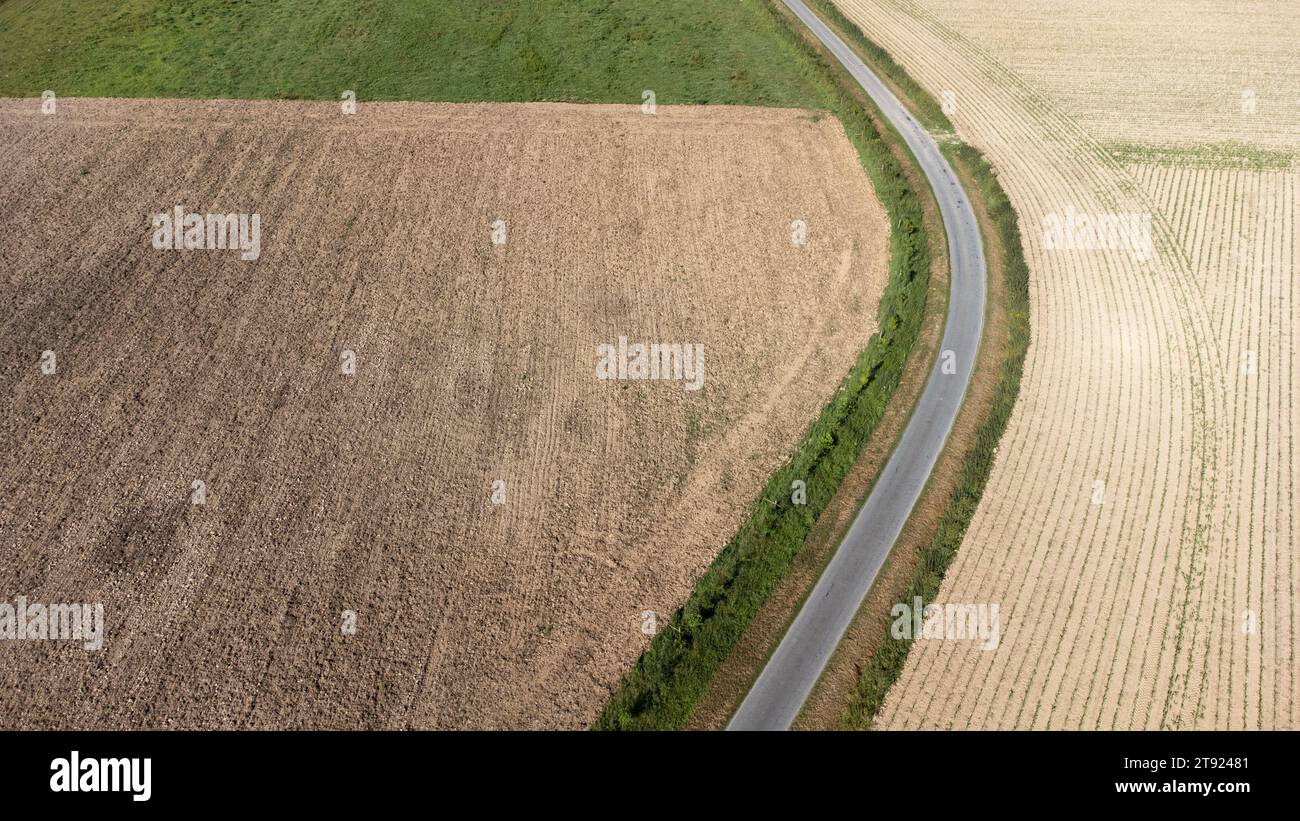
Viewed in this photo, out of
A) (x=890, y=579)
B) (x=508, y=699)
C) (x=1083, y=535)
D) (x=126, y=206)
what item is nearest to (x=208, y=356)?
(x=126, y=206)

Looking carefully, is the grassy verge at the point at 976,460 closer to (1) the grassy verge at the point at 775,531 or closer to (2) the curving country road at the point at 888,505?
(2) the curving country road at the point at 888,505

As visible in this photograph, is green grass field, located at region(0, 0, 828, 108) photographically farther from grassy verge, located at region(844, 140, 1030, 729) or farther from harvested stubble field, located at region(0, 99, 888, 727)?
grassy verge, located at region(844, 140, 1030, 729)

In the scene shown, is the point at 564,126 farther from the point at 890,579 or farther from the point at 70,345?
the point at 890,579

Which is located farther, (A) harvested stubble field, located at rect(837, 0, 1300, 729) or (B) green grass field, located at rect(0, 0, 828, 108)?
(B) green grass field, located at rect(0, 0, 828, 108)

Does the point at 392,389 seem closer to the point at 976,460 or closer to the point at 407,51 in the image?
the point at 976,460

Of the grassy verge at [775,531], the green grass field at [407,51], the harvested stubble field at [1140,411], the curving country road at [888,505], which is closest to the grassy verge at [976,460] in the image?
the harvested stubble field at [1140,411]

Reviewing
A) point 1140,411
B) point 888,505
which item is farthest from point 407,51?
point 1140,411

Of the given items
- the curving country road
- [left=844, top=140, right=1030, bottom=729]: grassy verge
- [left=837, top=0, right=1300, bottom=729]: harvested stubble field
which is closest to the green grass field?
[left=837, top=0, right=1300, bottom=729]: harvested stubble field
